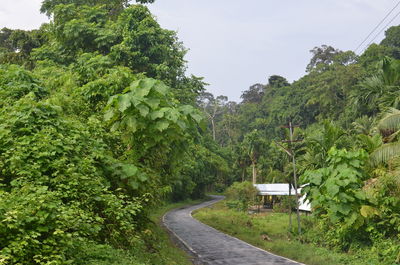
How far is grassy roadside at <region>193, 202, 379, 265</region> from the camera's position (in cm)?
→ 1467

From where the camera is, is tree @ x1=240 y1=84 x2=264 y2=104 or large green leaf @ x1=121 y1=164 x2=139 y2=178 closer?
large green leaf @ x1=121 y1=164 x2=139 y2=178

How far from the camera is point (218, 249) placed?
18312mm

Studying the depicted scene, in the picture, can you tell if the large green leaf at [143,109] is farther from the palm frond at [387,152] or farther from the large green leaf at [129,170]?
the palm frond at [387,152]

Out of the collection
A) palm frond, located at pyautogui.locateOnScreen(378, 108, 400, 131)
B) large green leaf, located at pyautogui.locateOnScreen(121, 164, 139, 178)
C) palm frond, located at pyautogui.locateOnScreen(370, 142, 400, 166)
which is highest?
palm frond, located at pyautogui.locateOnScreen(378, 108, 400, 131)

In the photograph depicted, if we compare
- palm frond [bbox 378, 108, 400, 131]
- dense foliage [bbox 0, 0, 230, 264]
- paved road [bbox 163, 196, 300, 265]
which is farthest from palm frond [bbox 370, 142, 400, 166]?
dense foliage [bbox 0, 0, 230, 264]

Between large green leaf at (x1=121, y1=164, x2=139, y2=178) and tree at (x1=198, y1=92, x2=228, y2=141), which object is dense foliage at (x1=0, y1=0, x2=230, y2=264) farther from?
tree at (x1=198, y1=92, x2=228, y2=141)

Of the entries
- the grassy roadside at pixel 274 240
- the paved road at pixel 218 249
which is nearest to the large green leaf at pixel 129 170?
the paved road at pixel 218 249

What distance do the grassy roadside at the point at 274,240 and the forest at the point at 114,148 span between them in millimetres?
816

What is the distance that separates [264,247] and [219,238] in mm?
3422

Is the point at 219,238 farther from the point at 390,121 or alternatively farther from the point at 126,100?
the point at 126,100

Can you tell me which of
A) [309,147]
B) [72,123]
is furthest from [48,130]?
[309,147]

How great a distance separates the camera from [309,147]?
27.3 meters

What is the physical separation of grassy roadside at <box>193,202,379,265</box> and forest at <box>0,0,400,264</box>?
816mm

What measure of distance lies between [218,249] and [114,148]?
11.4 metres
